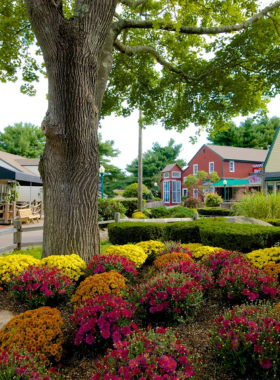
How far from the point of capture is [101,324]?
2232 millimetres

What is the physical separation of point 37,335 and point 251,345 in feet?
5.32

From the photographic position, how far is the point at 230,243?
5.50m

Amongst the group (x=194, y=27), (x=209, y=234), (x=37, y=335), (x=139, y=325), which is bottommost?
(x=139, y=325)

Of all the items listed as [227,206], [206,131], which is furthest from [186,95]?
[227,206]

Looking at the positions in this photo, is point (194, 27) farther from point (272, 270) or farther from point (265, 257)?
point (272, 270)

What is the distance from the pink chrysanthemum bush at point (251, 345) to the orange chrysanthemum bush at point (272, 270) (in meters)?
1.38

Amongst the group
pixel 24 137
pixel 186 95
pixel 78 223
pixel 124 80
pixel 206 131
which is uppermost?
pixel 24 137

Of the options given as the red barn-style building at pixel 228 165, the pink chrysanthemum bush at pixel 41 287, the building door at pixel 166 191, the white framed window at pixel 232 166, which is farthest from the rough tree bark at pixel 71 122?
the building door at pixel 166 191

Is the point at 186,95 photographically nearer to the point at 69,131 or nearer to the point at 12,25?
the point at 12,25

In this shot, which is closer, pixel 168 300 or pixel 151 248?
pixel 168 300

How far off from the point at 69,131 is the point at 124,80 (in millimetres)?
6831

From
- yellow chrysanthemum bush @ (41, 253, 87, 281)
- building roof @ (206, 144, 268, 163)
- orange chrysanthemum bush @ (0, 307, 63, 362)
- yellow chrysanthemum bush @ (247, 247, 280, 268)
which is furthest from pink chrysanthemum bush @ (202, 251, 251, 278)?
building roof @ (206, 144, 268, 163)

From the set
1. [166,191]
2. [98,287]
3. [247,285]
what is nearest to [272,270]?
[247,285]

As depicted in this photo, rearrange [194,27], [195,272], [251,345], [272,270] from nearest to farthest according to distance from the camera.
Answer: [251,345] < [195,272] < [272,270] < [194,27]
